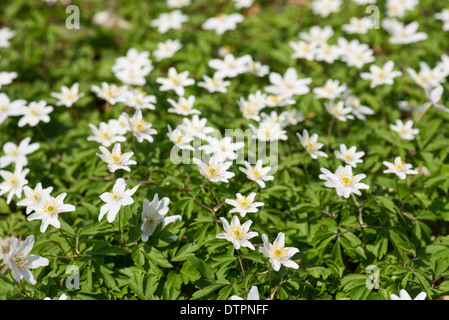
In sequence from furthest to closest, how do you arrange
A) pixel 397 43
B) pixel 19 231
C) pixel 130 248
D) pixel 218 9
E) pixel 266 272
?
pixel 218 9 < pixel 397 43 < pixel 19 231 < pixel 130 248 < pixel 266 272

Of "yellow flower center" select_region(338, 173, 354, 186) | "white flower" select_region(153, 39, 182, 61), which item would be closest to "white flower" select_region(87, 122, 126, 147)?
"white flower" select_region(153, 39, 182, 61)

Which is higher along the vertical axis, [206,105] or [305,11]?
[305,11]

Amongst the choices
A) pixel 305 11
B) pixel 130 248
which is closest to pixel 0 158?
pixel 130 248

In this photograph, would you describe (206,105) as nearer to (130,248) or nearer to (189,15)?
(130,248)

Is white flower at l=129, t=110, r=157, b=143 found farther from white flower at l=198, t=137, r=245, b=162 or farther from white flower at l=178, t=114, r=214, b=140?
white flower at l=198, t=137, r=245, b=162

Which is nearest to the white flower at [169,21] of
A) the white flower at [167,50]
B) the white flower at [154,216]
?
the white flower at [167,50]

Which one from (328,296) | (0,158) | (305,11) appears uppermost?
(305,11)
